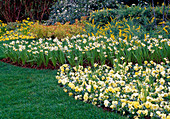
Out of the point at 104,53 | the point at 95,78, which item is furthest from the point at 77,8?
the point at 95,78

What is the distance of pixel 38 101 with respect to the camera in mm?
3400

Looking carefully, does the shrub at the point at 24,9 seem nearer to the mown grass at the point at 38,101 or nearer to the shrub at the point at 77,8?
the shrub at the point at 77,8

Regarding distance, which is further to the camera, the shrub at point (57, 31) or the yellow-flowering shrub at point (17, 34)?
the yellow-flowering shrub at point (17, 34)

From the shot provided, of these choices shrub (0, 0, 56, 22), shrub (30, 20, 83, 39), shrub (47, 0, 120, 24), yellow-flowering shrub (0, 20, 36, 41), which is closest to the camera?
shrub (30, 20, 83, 39)

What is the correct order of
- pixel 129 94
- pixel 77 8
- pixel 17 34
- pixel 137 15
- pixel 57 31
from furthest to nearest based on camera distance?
pixel 77 8 → pixel 17 34 → pixel 57 31 → pixel 137 15 → pixel 129 94

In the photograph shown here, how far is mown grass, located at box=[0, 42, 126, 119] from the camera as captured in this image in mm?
2990

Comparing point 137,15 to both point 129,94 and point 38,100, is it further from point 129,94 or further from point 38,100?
point 38,100

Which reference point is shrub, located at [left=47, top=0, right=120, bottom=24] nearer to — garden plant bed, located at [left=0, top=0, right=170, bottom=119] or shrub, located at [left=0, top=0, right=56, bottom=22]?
shrub, located at [left=0, top=0, right=56, bottom=22]

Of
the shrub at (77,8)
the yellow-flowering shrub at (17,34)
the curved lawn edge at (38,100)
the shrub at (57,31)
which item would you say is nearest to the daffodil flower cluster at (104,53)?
the curved lawn edge at (38,100)

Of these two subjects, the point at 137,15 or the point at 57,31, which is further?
the point at 57,31

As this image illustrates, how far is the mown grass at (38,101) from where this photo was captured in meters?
2.99

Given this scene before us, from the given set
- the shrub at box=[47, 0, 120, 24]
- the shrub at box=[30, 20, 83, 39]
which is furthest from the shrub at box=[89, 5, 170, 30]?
the shrub at box=[47, 0, 120, 24]

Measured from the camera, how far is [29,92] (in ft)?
12.2

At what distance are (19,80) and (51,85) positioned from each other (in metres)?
0.74
